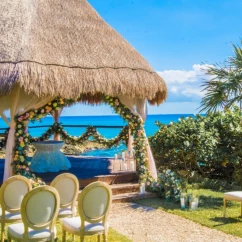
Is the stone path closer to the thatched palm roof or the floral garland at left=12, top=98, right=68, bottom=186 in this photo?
the floral garland at left=12, top=98, right=68, bottom=186

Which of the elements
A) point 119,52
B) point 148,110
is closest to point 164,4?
point 119,52

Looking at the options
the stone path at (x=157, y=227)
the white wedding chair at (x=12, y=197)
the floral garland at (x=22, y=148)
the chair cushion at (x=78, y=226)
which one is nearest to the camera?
the chair cushion at (x=78, y=226)

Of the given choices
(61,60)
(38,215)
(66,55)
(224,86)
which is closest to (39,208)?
(38,215)

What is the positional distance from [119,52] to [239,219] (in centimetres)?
456

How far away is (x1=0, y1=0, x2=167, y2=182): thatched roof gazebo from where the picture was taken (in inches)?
273

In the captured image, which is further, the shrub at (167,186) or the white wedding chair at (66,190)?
the shrub at (167,186)

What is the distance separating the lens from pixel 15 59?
699cm

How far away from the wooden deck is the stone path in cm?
114

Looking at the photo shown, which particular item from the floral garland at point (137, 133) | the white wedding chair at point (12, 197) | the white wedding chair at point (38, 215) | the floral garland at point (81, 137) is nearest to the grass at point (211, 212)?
the floral garland at point (137, 133)

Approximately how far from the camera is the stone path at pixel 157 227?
5.33m

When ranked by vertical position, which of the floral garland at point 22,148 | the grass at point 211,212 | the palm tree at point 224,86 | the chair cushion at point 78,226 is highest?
the palm tree at point 224,86

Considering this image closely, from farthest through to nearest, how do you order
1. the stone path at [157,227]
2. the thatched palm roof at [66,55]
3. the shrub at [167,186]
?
the shrub at [167,186] < the thatched palm roof at [66,55] < the stone path at [157,227]

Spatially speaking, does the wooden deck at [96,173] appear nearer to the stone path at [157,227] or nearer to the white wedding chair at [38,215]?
the stone path at [157,227]

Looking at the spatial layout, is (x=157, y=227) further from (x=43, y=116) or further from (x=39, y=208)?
(x=43, y=116)
